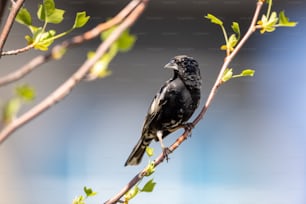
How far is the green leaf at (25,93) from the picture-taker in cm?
23

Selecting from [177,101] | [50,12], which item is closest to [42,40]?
[50,12]

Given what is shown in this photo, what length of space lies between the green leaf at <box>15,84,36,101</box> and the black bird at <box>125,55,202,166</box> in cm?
95

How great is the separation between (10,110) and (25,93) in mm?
12

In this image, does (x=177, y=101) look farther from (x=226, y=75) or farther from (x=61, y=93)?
(x=61, y=93)

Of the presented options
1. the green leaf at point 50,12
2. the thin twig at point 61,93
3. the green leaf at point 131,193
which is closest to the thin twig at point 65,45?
the thin twig at point 61,93

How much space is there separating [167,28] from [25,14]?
1.76m

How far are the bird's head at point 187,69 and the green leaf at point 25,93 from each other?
958 mm

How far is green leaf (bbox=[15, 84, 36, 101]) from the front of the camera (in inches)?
9.2

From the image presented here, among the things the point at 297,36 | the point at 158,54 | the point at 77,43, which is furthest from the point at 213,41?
the point at 77,43

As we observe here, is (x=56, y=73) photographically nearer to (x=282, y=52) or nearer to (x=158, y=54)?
(x=158, y=54)

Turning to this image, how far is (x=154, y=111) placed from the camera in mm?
1216

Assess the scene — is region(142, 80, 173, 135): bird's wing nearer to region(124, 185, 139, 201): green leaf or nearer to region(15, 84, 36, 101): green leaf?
region(124, 185, 139, 201): green leaf

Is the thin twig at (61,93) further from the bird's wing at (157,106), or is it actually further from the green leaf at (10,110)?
the bird's wing at (157,106)

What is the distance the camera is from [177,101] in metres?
1.21
